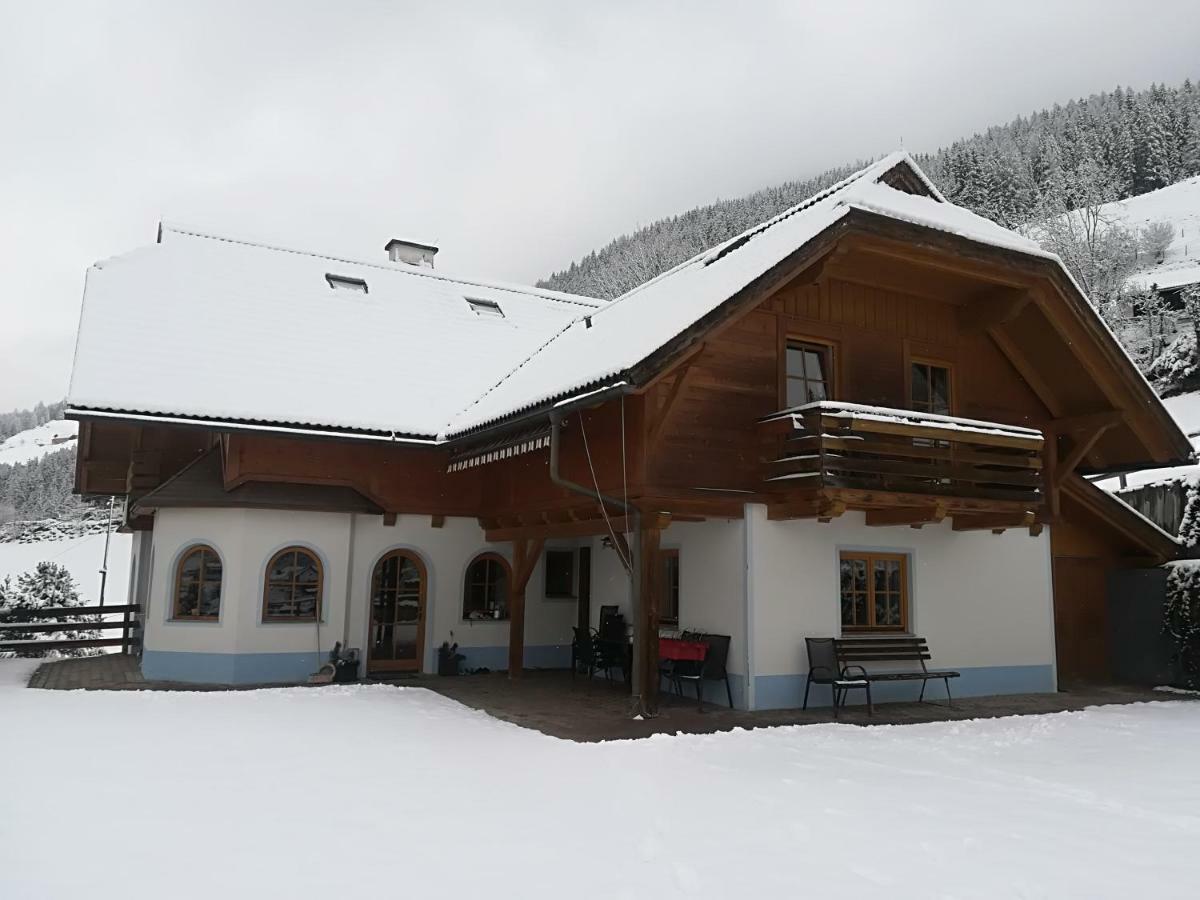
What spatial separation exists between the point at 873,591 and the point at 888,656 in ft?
2.73

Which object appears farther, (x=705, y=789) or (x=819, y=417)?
(x=819, y=417)

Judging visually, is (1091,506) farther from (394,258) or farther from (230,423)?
(394,258)

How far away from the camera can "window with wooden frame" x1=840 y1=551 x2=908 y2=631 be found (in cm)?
1146

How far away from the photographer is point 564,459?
1164cm

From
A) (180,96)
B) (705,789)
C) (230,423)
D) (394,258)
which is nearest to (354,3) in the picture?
(180,96)

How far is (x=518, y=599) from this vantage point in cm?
1338

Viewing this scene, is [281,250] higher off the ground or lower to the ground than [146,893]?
higher

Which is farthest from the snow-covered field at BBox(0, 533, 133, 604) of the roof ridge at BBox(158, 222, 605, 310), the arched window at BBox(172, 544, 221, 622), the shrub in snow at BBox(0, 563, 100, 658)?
the arched window at BBox(172, 544, 221, 622)

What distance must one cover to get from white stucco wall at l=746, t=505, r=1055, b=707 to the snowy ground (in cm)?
142

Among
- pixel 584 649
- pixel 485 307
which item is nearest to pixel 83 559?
pixel 485 307

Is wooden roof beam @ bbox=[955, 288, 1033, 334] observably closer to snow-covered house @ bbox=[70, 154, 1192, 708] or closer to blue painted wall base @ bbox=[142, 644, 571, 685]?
snow-covered house @ bbox=[70, 154, 1192, 708]

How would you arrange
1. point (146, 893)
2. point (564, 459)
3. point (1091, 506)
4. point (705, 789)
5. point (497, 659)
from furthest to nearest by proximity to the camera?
1. point (497, 659)
2. point (1091, 506)
3. point (564, 459)
4. point (705, 789)
5. point (146, 893)

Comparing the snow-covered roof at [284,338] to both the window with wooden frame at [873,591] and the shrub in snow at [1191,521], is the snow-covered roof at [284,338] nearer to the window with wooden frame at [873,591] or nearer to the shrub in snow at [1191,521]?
the window with wooden frame at [873,591]

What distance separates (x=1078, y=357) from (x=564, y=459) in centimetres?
670
